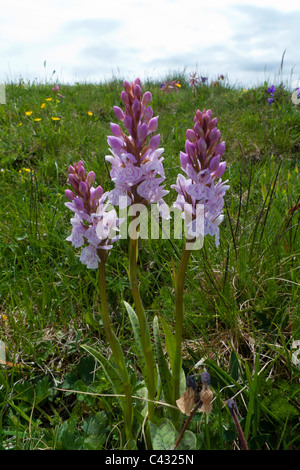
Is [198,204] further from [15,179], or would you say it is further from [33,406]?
[15,179]

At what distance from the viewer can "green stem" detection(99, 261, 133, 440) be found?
1.46 metres

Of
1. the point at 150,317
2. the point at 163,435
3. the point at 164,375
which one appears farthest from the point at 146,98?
the point at 150,317

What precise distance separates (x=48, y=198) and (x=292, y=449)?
3106 millimetres

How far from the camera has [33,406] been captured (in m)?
1.87

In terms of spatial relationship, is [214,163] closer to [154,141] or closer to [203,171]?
[203,171]

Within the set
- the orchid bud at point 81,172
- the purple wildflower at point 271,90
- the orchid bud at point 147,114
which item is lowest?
the orchid bud at point 81,172

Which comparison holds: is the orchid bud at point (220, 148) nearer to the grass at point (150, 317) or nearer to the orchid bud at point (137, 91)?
the orchid bud at point (137, 91)

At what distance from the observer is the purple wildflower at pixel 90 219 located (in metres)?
1.42

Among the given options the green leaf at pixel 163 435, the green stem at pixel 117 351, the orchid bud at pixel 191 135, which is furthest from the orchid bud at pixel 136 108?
the green leaf at pixel 163 435

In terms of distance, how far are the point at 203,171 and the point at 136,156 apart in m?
Result: 0.24

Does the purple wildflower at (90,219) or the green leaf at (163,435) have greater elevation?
the purple wildflower at (90,219)

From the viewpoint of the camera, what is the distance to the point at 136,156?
132 centimetres

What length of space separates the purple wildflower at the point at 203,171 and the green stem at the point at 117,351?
402 millimetres

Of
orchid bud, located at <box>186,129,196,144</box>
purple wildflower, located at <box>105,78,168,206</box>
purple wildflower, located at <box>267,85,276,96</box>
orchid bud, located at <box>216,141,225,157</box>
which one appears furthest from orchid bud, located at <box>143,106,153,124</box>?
purple wildflower, located at <box>267,85,276,96</box>
